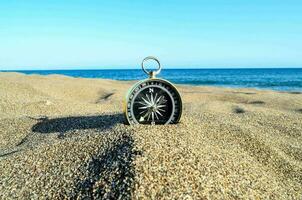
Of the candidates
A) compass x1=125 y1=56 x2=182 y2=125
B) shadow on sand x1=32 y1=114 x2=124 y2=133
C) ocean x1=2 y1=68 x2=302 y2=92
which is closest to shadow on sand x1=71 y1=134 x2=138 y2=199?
compass x1=125 y1=56 x2=182 y2=125

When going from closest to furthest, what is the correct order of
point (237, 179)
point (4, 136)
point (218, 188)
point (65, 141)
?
point (218, 188) < point (237, 179) < point (65, 141) < point (4, 136)

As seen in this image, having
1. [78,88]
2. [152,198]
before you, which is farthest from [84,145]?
[78,88]

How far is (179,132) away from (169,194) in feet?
4.97

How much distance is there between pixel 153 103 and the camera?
207 inches

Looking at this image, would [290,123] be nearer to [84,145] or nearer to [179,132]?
[179,132]

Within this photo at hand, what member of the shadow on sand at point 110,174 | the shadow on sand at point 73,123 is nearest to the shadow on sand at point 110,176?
the shadow on sand at point 110,174

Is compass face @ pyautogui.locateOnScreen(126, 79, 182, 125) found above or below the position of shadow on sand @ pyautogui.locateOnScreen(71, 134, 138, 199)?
above

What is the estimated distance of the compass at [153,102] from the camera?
5.19m

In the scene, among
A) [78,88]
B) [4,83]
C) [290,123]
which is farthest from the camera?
[78,88]

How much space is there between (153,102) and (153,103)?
0.04 ft

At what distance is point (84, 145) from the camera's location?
482 cm

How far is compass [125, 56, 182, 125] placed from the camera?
519cm

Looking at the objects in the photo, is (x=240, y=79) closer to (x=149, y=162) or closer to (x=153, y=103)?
(x=153, y=103)

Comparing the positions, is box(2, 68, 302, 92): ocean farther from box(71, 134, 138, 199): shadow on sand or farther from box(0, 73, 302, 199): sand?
box(71, 134, 138, 199): shadow on sand
